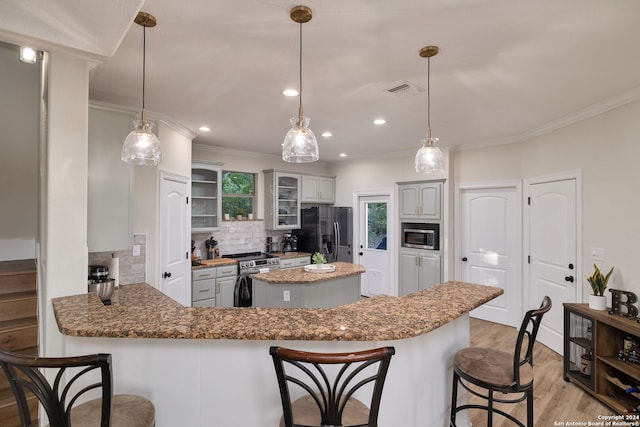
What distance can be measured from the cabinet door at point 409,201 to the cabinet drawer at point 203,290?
323 centimetres

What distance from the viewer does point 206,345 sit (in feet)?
4.93

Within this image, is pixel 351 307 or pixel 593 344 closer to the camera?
pixel 351 307

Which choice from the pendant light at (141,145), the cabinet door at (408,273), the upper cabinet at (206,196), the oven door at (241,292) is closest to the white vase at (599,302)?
the cabinet door at (408,273)

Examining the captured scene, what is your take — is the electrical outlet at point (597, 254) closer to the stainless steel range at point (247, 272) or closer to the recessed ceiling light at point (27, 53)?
the stainless steel range at point (247, 272)

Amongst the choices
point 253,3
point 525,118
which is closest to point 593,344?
point 525,118

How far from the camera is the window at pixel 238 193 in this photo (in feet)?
17.3

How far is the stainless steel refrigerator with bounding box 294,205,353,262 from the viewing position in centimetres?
570

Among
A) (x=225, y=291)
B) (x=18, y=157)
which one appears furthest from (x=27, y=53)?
(x=225, y=291)

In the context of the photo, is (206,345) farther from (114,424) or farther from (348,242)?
(348,242)

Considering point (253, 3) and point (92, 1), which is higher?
point (253, 3)

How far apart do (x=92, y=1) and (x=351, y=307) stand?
192 centimetres

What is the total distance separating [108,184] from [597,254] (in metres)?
4.49

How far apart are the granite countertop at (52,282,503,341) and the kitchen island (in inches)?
64.7

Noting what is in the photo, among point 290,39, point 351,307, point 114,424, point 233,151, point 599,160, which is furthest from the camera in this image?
point 233,151
